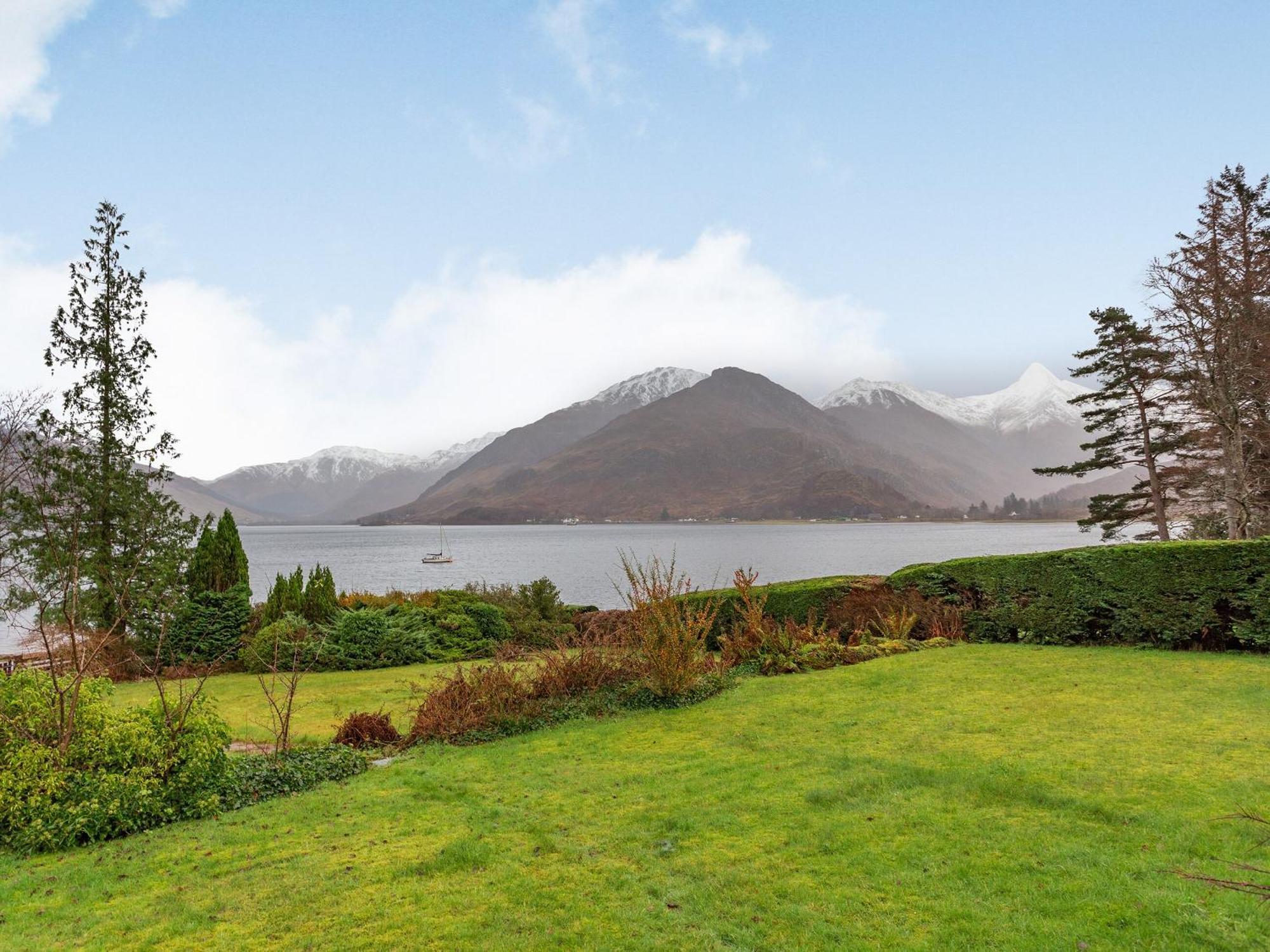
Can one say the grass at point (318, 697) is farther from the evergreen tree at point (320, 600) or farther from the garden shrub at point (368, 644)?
the evergreen tree at point (320, 600)

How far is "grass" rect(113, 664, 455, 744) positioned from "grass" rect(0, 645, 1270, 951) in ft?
9.58

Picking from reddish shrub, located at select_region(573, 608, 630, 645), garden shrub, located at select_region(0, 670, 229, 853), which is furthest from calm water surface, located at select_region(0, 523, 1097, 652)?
garden shrub, located at select_region(0, 670, 229, 853)

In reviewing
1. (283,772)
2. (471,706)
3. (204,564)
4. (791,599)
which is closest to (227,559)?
(204,564)

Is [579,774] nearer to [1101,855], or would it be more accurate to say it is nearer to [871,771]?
[871,771]

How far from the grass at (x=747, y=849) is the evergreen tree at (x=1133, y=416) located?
2264 centimetres

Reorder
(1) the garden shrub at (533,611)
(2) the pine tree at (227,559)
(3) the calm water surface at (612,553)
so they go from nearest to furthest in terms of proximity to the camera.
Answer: (1) the garden shrub at (533,611), (2) the pine tree at (227,559), (3) the calm water surface at (612,553)

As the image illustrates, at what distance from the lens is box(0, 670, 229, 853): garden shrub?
575 centimetres

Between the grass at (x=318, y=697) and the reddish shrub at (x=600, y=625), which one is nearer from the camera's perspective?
the grass at (x=318, y=697)

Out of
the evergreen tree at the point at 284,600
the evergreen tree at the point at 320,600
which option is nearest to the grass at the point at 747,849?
the evergreen tree at the point at 320,600

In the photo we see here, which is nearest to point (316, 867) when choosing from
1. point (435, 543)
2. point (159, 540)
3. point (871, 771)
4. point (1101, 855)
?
point (871, 771)

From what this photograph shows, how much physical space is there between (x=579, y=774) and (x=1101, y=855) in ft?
14.7

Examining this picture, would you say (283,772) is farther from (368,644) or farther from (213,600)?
(213,600)

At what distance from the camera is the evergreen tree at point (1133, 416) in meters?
25.9

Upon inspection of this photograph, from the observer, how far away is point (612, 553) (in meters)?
90.3
